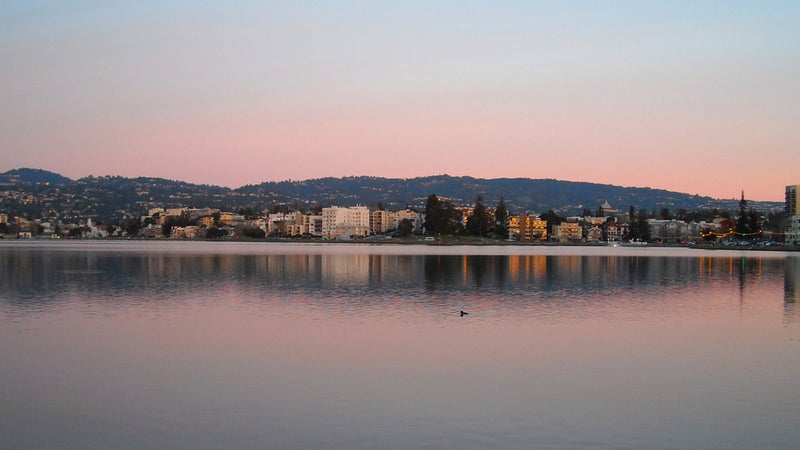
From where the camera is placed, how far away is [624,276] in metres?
35.6

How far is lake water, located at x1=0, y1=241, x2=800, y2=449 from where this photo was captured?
8.59m

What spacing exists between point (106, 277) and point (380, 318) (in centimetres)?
1739

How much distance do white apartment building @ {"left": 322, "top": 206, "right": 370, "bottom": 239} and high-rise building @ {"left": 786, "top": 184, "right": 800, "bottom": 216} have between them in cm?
7620

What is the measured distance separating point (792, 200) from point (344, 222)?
81.2m

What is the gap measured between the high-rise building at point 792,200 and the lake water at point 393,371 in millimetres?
120312

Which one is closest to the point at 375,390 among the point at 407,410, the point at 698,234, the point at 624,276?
the point at 407,410

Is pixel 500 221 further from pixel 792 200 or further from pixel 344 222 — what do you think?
pixel 792 200

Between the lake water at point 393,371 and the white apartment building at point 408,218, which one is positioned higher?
the white apartment building at point 408,218

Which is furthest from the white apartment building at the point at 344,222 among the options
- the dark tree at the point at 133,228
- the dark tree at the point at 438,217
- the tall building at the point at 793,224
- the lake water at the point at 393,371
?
the lake water at the point at 393,371

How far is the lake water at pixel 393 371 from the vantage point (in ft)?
28.2

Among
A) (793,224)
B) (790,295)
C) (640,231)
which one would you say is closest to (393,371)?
(790,295)

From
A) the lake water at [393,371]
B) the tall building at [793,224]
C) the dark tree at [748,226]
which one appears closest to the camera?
the lake water at [393,371]

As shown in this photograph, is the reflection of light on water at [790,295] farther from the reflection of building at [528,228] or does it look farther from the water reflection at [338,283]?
the reflection of building at [528,228]

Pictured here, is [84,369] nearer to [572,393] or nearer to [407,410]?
[407,410]
